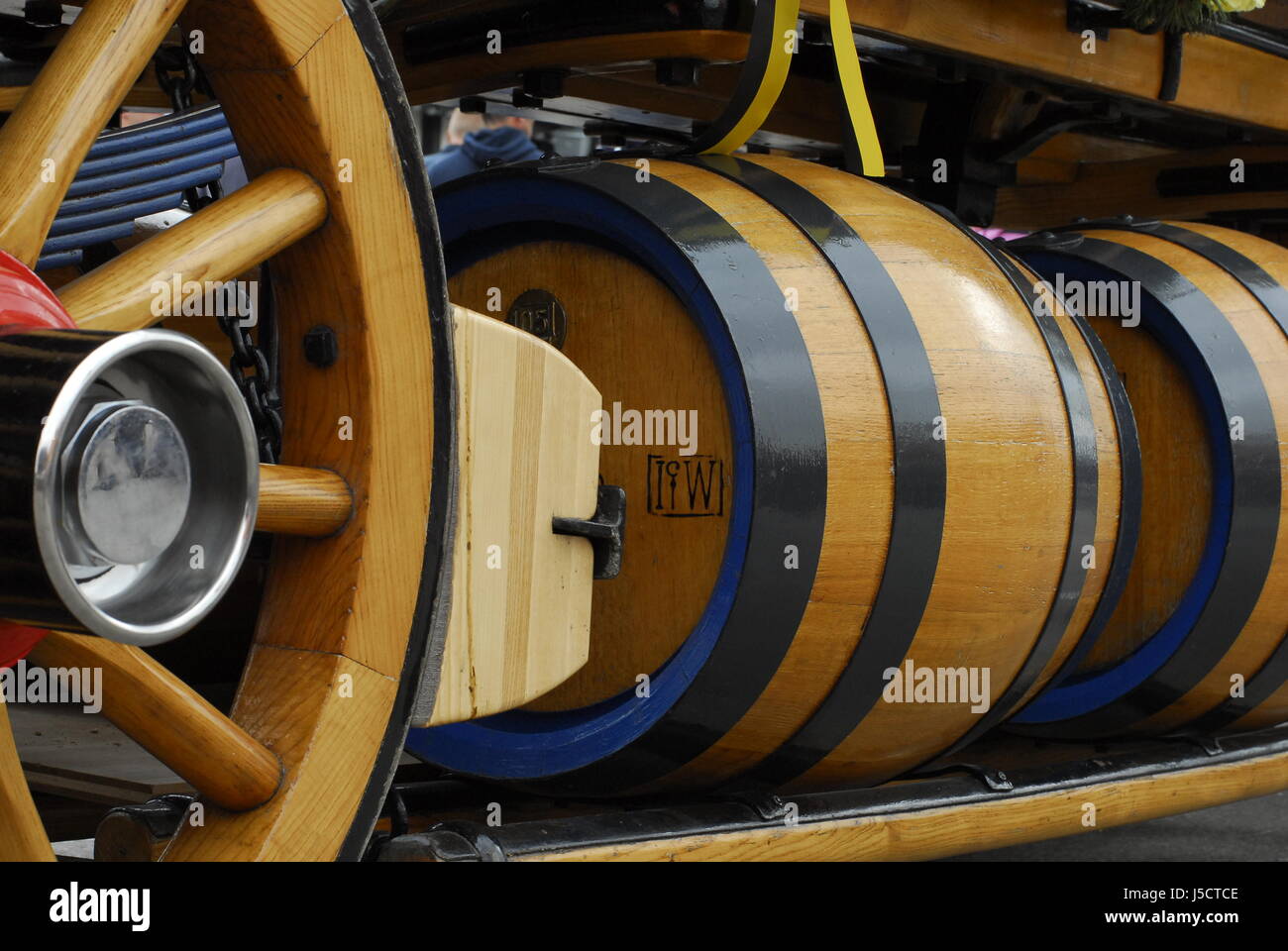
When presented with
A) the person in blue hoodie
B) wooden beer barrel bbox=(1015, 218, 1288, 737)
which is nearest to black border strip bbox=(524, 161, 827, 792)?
wooden beer barrel bbox=(1015, 218, 1288, 737)

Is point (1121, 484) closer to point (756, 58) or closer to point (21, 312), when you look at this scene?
point (756, 58)

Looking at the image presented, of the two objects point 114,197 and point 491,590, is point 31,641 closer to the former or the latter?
point 114,197

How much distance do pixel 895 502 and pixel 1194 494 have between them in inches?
32.5

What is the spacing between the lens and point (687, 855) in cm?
160

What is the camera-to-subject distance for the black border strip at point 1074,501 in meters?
1.86

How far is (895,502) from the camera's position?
5.51ft

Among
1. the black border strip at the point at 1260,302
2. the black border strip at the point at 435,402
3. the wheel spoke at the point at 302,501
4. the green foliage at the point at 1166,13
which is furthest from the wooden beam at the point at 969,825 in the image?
the green foliage at the point at 1166,13

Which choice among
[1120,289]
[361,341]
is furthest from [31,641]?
[1120,289]

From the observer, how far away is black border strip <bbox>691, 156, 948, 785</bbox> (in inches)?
66.2

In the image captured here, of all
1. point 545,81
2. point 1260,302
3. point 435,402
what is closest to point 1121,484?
point 1260,302

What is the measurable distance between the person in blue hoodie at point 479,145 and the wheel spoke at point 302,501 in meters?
2.64

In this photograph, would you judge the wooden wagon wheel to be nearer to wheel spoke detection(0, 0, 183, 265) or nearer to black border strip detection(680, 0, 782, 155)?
wheel spoke detection(0, 0, 183, 265)

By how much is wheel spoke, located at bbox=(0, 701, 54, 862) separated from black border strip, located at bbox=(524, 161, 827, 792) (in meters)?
0.77
